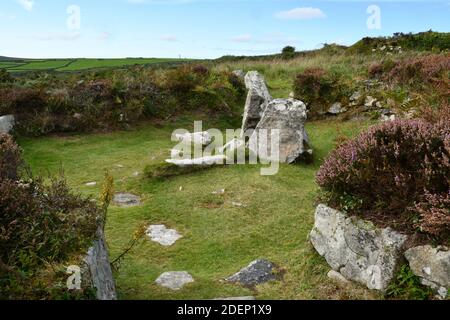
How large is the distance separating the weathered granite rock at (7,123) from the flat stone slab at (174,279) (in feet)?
39.9

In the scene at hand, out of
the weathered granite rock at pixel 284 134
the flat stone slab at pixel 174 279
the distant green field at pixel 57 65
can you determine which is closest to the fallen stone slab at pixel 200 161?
the weathered granite rock at pixel 284 134

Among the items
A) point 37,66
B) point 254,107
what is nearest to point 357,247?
point 254,107

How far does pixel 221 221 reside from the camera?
9883 mm

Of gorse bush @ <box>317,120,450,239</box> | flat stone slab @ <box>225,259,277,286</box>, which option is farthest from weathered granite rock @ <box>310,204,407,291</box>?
flat stone slab @ <box>225,259,277,286</box>

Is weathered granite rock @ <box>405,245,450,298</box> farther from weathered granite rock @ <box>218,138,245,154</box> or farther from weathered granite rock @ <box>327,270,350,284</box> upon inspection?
weathered granite rock @ <box>218,138,245,154</box>

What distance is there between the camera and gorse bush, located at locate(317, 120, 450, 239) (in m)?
6.12

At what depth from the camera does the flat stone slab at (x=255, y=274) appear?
285 inches

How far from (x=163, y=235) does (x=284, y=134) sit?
19.4 ft

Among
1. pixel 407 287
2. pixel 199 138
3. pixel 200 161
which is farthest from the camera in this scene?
pixel 199 138

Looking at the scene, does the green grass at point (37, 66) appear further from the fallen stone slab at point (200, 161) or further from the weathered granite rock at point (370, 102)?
the weathered granite rock at point (370, 102)

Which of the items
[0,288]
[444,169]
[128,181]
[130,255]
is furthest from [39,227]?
[128,181]

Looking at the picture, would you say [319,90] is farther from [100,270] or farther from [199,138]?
[100,270]

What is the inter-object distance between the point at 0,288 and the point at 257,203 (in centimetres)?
681

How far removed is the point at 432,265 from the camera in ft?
19.0
